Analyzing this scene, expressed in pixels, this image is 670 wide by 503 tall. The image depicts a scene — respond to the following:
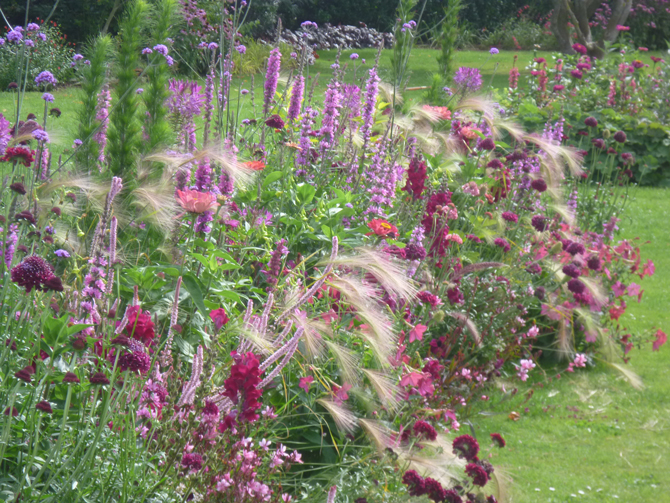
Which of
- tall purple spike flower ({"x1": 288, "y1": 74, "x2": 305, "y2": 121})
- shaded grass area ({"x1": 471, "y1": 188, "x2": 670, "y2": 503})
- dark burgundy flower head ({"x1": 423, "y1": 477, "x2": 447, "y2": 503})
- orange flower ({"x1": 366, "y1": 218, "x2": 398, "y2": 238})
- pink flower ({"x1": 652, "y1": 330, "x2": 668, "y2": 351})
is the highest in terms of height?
tall purple spike flower ({"x1": 288, "y1": 74, "x2": 305, "y2": 121})

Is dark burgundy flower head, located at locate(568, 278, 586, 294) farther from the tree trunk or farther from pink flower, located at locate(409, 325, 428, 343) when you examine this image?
the tree trunk

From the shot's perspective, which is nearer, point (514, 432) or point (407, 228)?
point (514, 432)

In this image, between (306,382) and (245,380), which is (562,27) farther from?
(245,380)

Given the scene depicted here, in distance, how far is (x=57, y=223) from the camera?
272 cm

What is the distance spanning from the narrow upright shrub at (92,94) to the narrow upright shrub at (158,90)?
10.7 inches

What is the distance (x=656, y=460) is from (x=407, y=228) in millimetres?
1784

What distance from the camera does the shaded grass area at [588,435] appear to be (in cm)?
323

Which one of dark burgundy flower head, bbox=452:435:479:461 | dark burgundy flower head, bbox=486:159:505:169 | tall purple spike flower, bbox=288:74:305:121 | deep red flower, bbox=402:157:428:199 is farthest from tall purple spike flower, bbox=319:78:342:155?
dark burgundy flower head, bbox=452:435:479:461

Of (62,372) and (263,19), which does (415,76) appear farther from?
(62,372)

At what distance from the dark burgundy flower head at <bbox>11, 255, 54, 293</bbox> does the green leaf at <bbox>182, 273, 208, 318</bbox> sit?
37.4 inches

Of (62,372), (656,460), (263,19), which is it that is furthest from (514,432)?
(263,19)

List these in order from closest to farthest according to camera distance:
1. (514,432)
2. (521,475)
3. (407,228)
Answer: (521,475), (514,432), (407,228)

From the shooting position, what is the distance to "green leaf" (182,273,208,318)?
2.45 m

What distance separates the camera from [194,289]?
8.09 ft
